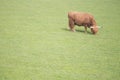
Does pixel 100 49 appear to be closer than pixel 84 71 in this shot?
No

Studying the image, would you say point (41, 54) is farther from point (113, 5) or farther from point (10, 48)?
point (113, 5)

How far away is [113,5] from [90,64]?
16367mm

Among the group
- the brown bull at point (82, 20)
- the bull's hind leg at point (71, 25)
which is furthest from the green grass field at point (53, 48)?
the brown bull at point (82, 20)

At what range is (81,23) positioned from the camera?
1561 cm

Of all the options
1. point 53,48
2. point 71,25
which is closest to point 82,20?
point 71,25

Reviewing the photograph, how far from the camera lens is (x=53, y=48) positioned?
40.9 feet

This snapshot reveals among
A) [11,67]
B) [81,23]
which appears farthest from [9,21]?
[11,67]

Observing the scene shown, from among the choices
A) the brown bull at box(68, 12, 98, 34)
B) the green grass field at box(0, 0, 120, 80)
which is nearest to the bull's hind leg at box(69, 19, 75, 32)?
the brown bull at box(68, 12, 98, 34)

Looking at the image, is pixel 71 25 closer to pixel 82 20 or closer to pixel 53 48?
pixel 82 20

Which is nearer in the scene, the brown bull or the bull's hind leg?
the brown bull

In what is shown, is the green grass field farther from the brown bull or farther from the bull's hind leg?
the brown bull

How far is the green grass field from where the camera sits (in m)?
9.72

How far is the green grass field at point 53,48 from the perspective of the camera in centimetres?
972

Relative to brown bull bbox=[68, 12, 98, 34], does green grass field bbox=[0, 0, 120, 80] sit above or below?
below
